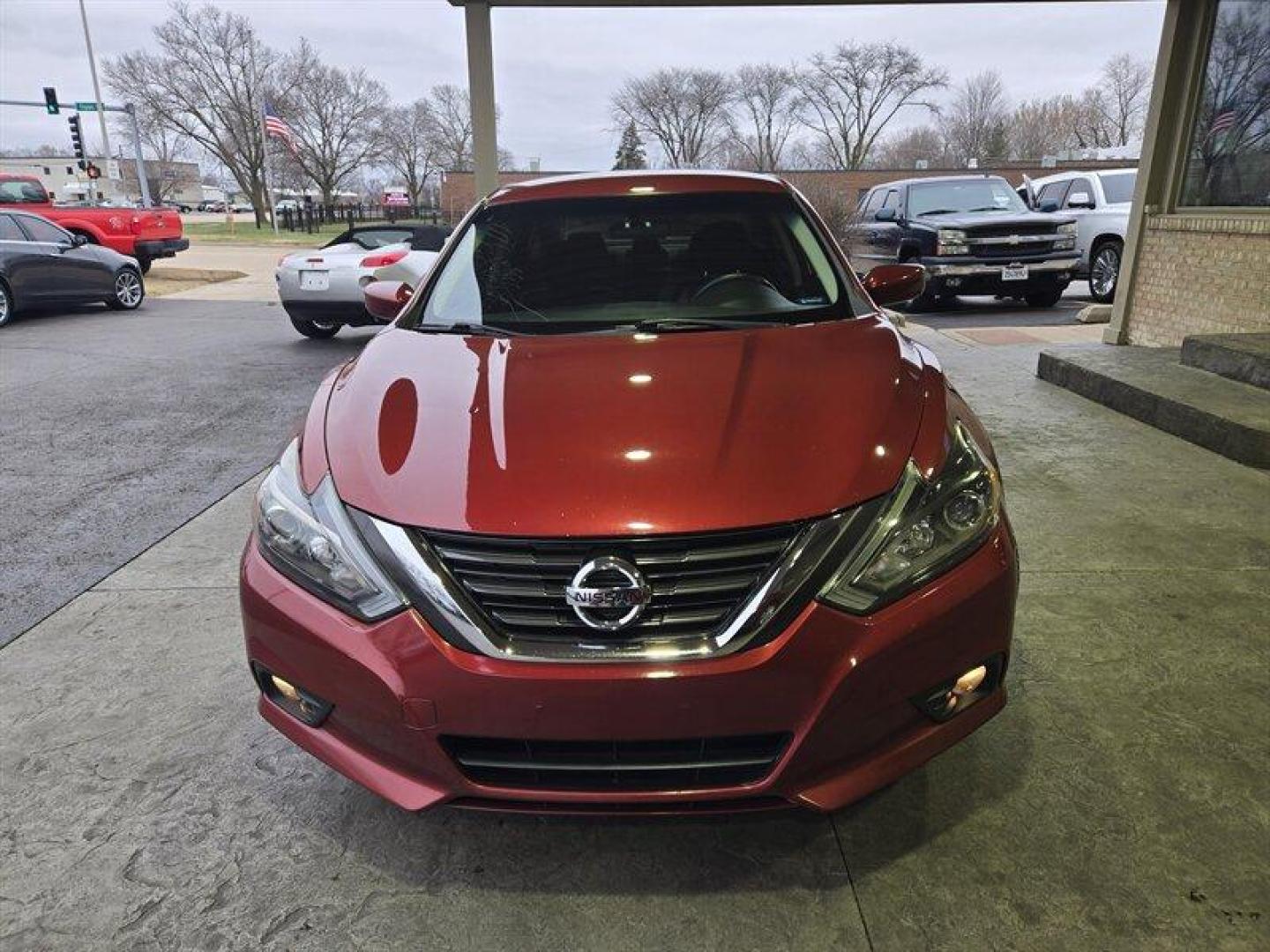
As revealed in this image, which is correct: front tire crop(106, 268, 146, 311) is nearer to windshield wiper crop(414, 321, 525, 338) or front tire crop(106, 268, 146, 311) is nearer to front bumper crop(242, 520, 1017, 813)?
windshield wiper crop(414, 321, 525, 338)

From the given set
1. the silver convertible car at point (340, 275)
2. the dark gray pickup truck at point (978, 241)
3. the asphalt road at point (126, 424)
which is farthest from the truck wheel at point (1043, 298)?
the silver convertible car at point (340, 275)

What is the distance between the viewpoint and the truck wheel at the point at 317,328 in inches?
397

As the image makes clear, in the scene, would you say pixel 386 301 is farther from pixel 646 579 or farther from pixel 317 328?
pixel 317 328

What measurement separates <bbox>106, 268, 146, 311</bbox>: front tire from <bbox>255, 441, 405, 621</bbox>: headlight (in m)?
13.0

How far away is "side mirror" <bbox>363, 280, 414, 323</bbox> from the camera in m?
3.43

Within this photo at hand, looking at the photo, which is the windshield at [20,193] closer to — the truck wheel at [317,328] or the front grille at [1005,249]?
the truck wheel at [317,328]

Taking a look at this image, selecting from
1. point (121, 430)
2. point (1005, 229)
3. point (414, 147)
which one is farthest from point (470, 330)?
point (414, 147)

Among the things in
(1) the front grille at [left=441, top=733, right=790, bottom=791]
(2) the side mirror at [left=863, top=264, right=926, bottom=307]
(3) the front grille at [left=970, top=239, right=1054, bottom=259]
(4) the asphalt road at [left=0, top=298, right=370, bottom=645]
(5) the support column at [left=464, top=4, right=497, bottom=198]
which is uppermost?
(5) the support column at [left=464, top=4, right=497, bottom=198]

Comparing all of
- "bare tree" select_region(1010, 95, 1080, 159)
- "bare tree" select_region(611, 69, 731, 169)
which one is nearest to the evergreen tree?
"bare tree" select_region(611, 69, 731, 169)

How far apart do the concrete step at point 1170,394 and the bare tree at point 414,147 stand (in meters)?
54.1

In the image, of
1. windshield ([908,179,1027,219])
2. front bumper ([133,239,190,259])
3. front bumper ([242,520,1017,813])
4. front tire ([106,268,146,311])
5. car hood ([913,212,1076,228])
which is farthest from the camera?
front bumper ([133,239,190,259])

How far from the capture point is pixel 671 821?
170 centimetres

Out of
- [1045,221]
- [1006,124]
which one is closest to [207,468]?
[1045,221]

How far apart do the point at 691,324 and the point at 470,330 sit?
2.25 feet
